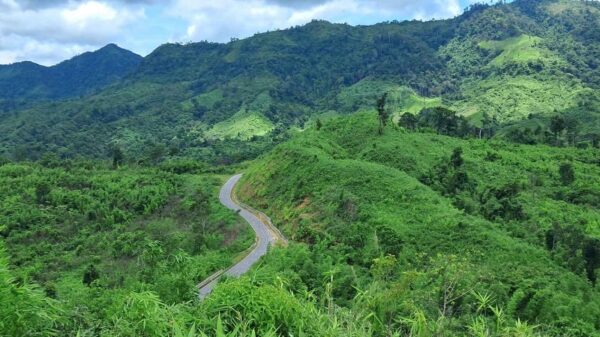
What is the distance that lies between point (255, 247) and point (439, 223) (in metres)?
16.9

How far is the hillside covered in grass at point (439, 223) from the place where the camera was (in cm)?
2495

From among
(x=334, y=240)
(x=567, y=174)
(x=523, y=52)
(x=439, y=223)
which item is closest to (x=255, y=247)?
(x=334, y=240)

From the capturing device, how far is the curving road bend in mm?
36844

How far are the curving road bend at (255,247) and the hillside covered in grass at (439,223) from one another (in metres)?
2.02

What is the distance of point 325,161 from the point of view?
5731 cm

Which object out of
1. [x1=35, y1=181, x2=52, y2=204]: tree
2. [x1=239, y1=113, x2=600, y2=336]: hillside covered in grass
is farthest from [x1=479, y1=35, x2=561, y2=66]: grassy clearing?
[x1=35, y1=181, x2=52, y2=204]: tree

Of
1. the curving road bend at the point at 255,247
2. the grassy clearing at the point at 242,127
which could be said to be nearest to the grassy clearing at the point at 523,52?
the grassy clearing at the point at 242,127

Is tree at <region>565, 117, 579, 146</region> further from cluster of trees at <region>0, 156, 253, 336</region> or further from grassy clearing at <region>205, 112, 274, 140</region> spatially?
grassy clearing at <region>205, 112, 274, 140</region>

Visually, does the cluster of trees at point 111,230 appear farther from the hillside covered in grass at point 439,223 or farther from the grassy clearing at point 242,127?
the grassy clearing at point 242,127

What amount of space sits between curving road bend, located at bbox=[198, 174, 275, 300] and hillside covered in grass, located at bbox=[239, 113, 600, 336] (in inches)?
79.4

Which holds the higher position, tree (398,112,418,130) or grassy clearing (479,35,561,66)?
grassy clearing (479,35,561,66)

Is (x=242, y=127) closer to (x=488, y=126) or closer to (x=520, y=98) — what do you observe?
(x=488, y=126)

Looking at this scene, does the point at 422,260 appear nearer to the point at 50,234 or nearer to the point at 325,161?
the point at 325,161

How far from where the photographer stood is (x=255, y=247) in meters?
46.5
